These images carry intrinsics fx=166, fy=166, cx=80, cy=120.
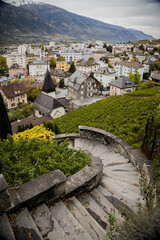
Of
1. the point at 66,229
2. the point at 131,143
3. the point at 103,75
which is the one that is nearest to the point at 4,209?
the point at 66,229

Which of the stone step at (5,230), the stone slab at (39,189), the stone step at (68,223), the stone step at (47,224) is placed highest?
the stone step at (5,230)

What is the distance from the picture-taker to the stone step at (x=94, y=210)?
3.71m

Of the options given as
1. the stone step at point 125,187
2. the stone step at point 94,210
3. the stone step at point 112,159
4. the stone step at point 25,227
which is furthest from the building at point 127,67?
the stone step at point 25,227

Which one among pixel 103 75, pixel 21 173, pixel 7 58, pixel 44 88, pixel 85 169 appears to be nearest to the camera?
pixel 21 173

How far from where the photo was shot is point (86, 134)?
1007 centimetres

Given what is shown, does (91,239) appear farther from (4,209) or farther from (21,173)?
(21,173)

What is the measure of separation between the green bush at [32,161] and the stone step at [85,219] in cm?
80

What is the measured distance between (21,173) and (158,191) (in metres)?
3.61

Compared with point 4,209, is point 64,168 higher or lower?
lower

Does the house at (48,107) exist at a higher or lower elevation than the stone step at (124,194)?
lower

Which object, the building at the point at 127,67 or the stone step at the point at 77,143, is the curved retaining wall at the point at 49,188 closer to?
the stone step at the point at 77,143

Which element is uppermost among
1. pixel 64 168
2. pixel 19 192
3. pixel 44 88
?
pixel 19 192

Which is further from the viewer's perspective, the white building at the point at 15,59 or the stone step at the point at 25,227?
the white building at the point at 15,59

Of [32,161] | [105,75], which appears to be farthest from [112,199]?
[105,75]
